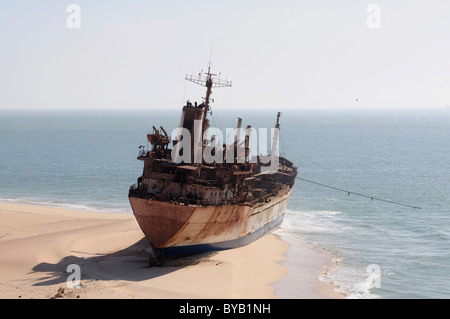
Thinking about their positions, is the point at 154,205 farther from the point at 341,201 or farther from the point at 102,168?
the point at 102,168

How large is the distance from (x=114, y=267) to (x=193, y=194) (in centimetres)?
627

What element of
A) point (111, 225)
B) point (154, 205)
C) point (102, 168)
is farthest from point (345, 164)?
point (154, 205)

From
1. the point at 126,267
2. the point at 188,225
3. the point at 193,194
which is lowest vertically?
the point at 126,267

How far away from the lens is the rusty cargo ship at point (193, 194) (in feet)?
97.4

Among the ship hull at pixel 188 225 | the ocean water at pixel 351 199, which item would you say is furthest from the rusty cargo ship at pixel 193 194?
the ocean water at pixel 351 199

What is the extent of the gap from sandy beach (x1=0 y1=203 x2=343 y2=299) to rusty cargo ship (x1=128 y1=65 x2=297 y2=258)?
4.36ft

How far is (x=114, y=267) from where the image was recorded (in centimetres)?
2944

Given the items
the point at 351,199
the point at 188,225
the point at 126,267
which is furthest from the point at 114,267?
the point at 351,199

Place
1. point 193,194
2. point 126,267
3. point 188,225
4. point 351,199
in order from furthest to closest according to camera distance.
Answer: point 351,199, point 193,194, point 126,267, point 188,225

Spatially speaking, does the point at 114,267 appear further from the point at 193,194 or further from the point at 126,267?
the point at 193,194

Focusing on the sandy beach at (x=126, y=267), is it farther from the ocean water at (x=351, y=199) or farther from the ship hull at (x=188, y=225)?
the ocean water at (x=351, y=199)

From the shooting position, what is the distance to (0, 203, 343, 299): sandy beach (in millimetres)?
25438

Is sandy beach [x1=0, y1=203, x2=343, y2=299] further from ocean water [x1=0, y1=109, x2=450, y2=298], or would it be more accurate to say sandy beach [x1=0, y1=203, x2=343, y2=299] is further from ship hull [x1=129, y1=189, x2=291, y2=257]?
ocean water [x1=0, y1=109, x2=450, y2=298]

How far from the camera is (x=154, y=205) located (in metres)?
29.7
